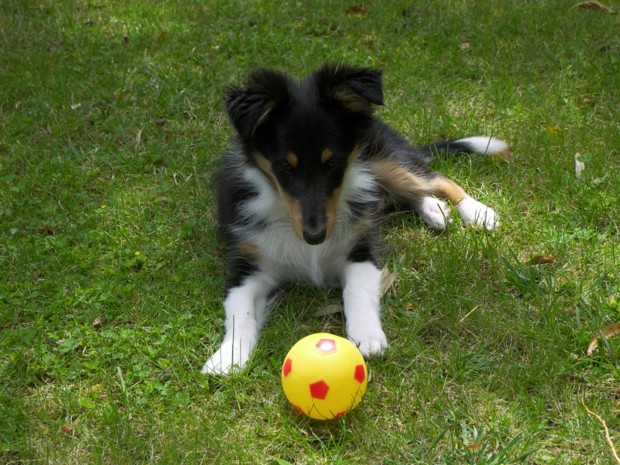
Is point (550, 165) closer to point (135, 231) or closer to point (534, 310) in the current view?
point (534, 310)

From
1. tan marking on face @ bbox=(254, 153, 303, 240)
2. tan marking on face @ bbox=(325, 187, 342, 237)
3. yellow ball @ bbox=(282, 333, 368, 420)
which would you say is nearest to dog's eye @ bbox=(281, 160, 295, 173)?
tan marking on face @ bbox=(254, 153, 303, 240)

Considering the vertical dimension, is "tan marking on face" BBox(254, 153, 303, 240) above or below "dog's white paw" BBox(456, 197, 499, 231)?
above

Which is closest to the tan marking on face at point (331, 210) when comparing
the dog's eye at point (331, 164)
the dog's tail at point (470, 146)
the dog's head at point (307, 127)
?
the dog's head at point (307, 127)

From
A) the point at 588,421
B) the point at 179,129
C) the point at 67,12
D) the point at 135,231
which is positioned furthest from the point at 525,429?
the point at 67,12

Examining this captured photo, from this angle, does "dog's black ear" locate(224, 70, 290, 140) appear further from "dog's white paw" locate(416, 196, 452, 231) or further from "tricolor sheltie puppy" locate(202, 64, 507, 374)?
"dog's white paw" locate(416, 196, 452, 231)

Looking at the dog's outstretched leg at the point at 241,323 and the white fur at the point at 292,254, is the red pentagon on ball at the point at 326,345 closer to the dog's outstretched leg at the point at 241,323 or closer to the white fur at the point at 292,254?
the dog's outstretched leg at the point at 241,323

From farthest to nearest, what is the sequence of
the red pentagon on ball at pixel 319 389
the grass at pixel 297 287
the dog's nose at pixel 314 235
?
the dog's nose at pixel 314 235 < the grass at pixel 297 287 < the red pentagon on ball at pixel 319 389

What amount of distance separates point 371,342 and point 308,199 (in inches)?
27.0

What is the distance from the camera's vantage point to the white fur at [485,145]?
14.0ft

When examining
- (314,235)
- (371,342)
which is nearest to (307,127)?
(314,235)

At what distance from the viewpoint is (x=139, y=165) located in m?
4.50

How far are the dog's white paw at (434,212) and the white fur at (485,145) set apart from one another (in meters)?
0.52

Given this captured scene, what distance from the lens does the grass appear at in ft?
8.53

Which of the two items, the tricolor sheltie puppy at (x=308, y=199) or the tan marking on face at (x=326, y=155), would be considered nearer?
the tricolor sheltie puppy at (x=308, y=199)
